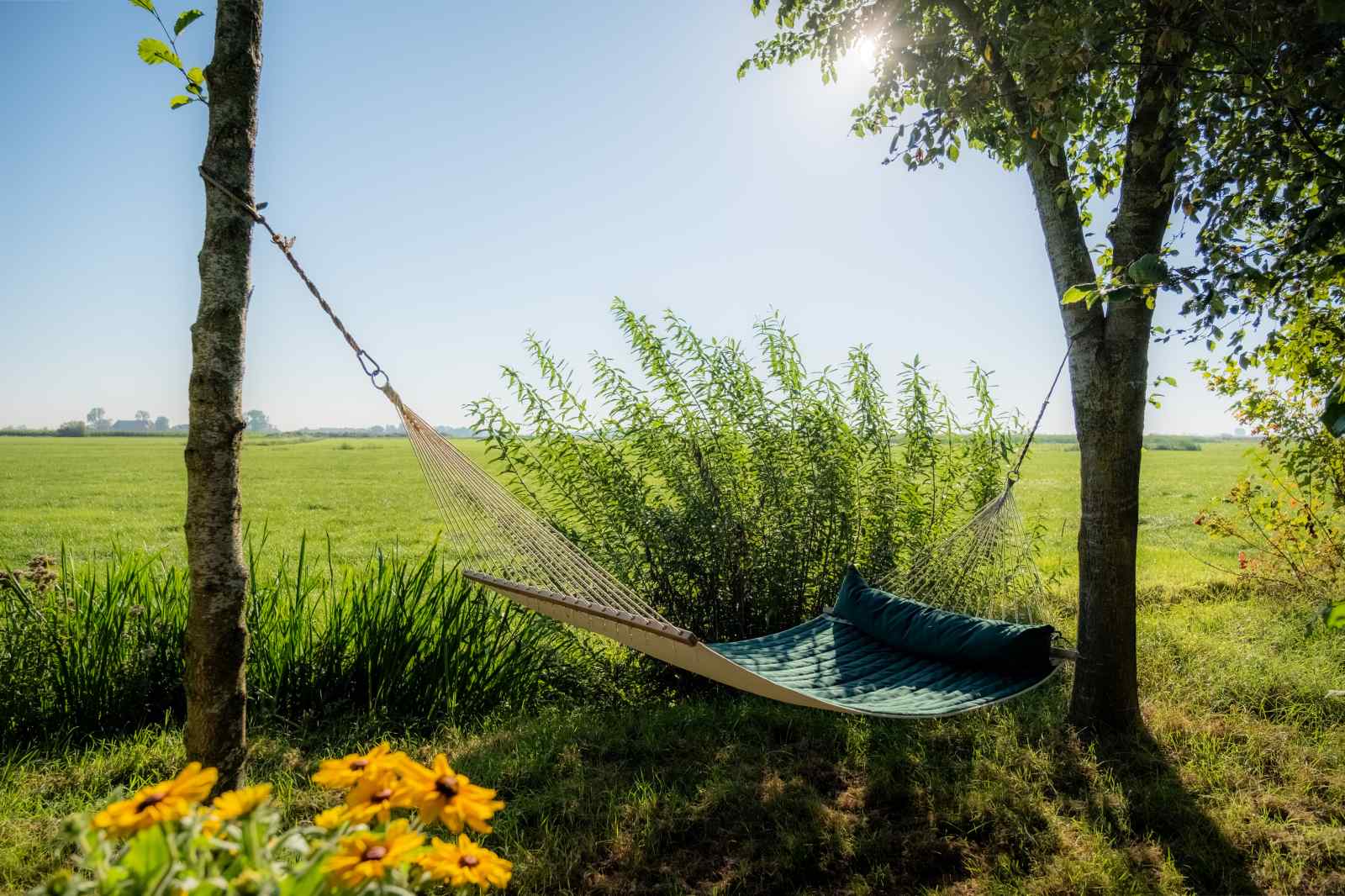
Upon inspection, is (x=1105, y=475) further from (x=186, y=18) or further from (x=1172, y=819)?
(x=186, y=18)

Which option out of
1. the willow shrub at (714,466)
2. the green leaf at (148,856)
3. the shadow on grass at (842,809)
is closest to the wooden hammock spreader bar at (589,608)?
the shadow on grass at (842,809)

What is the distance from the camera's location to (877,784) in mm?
2043

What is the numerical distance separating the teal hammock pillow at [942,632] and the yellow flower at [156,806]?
2056mm

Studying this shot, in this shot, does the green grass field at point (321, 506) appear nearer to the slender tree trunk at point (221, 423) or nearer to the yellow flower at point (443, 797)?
the slender tree trunk at point (221, 423)

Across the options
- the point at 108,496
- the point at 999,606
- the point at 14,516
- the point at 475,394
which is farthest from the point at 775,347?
the point at 108,496

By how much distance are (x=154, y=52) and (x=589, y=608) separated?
Answer: 148 centimetres

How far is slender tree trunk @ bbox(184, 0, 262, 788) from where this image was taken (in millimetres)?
1569

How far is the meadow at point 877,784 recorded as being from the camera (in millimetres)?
1691

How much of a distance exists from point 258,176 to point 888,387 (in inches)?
90.6

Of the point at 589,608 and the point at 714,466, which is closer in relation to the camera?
the point at 589,608

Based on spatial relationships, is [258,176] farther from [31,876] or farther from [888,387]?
[888,387]

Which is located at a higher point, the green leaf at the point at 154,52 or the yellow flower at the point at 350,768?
the green leaf at the point at 154,52

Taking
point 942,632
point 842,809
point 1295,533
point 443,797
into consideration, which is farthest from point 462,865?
point 1295,533

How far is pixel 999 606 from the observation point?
10.7 ft
